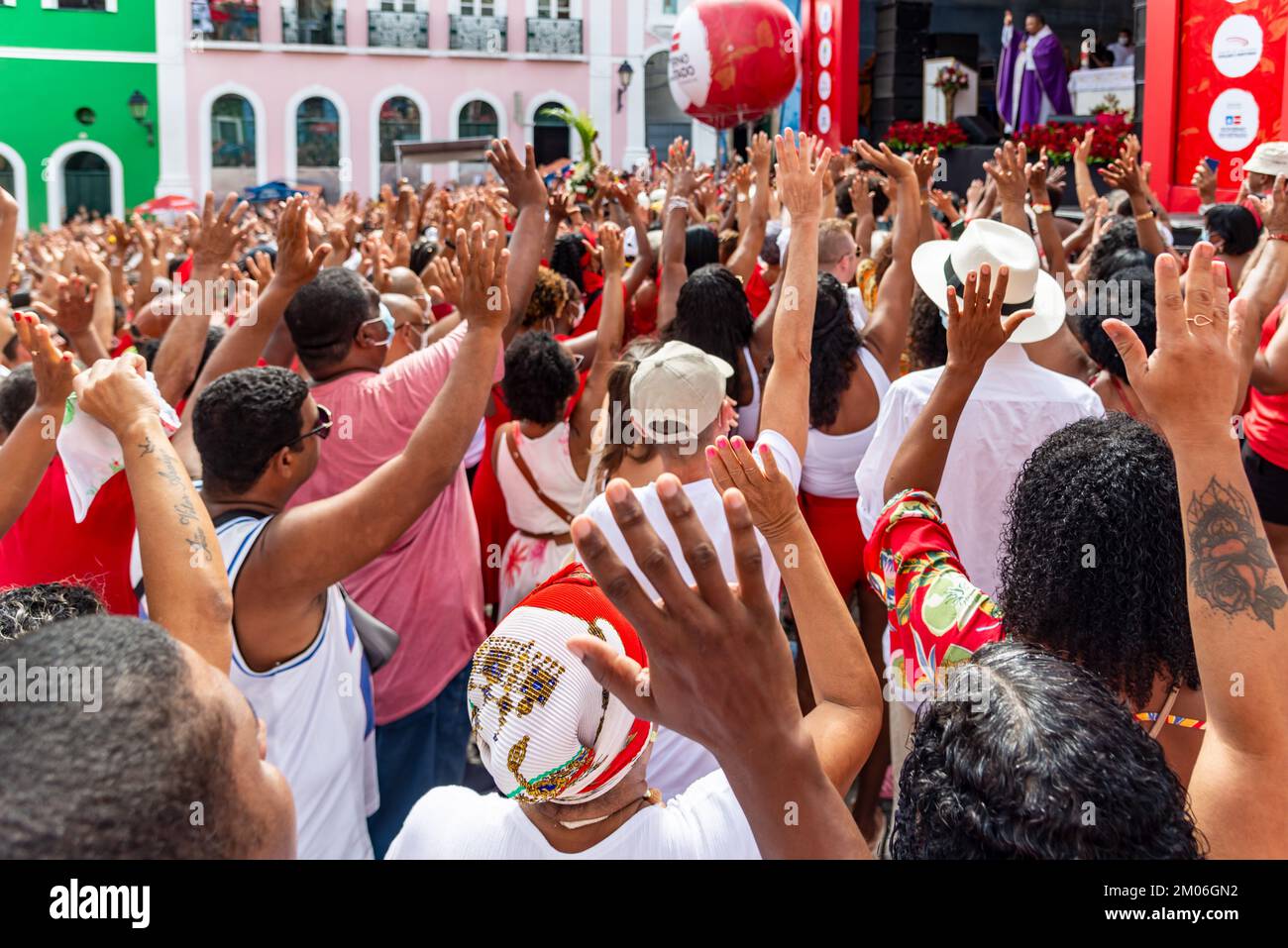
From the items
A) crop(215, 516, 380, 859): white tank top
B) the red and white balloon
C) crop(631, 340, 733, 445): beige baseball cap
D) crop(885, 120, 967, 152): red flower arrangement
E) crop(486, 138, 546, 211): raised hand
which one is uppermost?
the red and white balloon

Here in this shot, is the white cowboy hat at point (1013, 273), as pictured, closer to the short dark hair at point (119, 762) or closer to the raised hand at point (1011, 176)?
the raised hand at point (1011, 176)

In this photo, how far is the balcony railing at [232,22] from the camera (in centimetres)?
2525

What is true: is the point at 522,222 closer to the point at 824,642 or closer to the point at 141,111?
the point at 824,642

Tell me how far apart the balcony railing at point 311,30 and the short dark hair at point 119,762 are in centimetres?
2704

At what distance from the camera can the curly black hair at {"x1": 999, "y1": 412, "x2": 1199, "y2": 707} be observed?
1502mm

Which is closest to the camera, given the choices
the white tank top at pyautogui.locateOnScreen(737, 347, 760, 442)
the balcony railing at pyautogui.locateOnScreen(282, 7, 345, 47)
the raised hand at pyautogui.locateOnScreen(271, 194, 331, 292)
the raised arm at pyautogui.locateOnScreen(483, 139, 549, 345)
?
the raised hand at pyautogui.locateOnScreen(271, 194, 331, 292)

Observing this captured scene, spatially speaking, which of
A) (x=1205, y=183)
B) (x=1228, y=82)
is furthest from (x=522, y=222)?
(x=1228, y=82)

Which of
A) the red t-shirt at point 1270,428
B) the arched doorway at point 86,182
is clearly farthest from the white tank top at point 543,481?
the arched doorway at point 86,182

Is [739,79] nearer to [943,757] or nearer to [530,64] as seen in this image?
[943,757]

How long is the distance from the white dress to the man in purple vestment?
11.2m

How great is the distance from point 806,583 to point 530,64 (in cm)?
2672

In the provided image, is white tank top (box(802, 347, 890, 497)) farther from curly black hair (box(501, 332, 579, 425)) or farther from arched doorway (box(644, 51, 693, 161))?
arched doorway (box(644, 51, 693, 161))

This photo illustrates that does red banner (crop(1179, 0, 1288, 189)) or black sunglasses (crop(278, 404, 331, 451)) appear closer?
black sunglasses (crop(278, 404, 331, 451))

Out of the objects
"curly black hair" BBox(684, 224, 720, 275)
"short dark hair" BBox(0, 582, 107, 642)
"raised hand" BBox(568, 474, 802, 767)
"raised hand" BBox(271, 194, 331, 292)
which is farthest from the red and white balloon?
"raised hand" BBox(568, 474, 802, 767)
